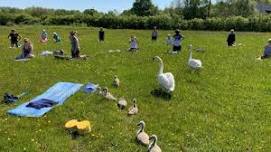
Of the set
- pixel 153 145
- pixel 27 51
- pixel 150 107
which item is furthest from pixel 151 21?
pixel 153 145

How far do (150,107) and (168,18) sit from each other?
73.0 meters

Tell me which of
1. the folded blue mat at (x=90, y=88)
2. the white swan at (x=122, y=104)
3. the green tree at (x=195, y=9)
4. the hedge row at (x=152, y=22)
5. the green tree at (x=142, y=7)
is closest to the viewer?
the white swan at (x=122, y=104)

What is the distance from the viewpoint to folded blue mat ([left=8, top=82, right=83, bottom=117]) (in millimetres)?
23464

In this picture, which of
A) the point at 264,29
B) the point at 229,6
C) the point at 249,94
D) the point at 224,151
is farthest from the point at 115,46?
the point at 229,6

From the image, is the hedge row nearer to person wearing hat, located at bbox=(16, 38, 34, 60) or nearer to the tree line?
the tree line

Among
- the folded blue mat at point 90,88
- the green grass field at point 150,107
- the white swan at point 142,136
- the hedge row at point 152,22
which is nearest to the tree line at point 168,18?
the hedge row at point 152,22

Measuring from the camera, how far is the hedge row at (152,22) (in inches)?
3406

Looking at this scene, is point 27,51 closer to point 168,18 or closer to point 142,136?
point 142,136

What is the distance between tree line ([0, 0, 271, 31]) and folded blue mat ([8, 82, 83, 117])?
6073 centimetres

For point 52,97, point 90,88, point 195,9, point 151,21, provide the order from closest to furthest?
1. point 52,97
2. point 90,88
3. point 151,21
4. point 195,9

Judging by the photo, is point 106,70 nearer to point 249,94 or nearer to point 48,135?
point 249,94

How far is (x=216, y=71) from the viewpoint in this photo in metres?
33.8

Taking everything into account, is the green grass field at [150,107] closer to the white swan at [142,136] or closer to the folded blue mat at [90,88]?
the white swan at [142,136]

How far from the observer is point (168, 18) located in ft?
318
